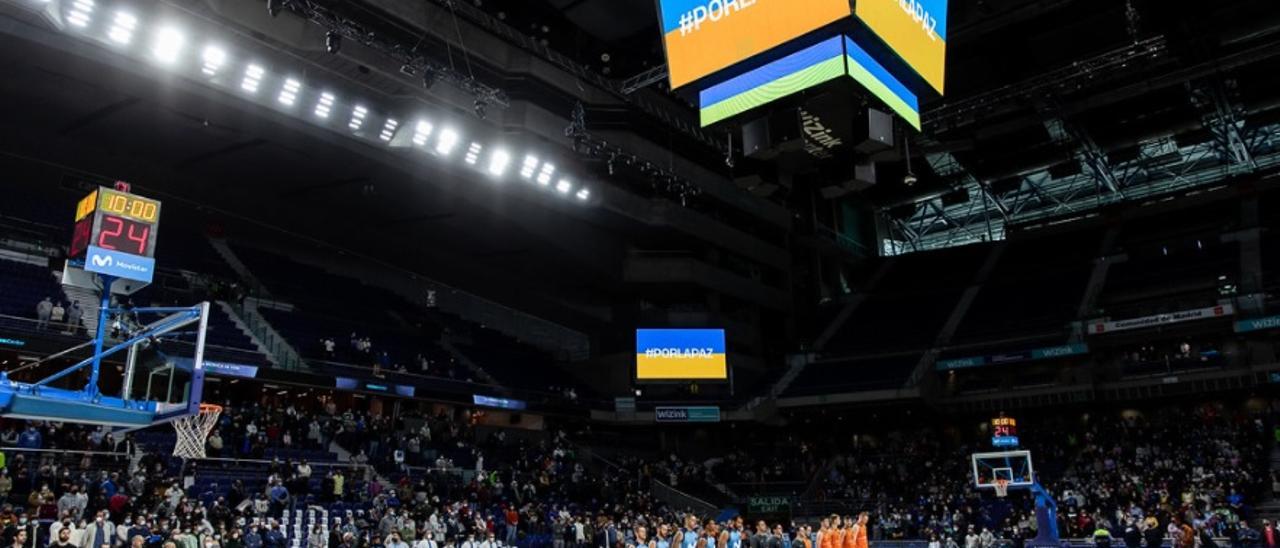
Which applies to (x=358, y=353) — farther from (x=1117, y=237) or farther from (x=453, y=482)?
(x=1117, y=237)

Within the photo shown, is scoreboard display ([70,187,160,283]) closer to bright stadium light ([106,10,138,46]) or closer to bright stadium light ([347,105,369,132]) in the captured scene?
bright stadium light ([106,10,138,46])

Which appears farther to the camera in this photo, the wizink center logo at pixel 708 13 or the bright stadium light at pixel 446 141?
the bright stadium light at pixel 446 141

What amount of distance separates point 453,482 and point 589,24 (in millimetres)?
15163

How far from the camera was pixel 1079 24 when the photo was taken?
96.0 feet

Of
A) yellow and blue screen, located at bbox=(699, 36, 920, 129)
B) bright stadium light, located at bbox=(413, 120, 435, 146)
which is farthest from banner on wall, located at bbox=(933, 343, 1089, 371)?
yellow and blue screen, located at bbox=(699, 36, 920, 129)

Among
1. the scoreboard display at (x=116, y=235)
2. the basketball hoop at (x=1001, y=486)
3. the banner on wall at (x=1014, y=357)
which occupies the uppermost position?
the banner on wall at (x=1014, y=357)

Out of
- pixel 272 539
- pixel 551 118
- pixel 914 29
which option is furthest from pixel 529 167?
pixel 914 29

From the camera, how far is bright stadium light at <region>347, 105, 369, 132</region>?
2567 cm

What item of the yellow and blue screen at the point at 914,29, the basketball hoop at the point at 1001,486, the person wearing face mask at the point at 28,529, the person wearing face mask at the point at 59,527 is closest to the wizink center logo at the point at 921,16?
the yellow and blue screen at the point at 914,29

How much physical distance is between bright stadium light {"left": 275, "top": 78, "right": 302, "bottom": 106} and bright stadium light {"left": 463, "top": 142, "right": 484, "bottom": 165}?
558 centimetres

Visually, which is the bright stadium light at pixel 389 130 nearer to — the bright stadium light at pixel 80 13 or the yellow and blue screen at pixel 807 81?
the bright stadium light at pixel 80 13

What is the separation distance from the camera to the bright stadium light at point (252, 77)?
75.8 feet

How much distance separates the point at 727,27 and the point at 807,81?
1172mm

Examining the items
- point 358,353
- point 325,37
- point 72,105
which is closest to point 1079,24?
point 325,37
